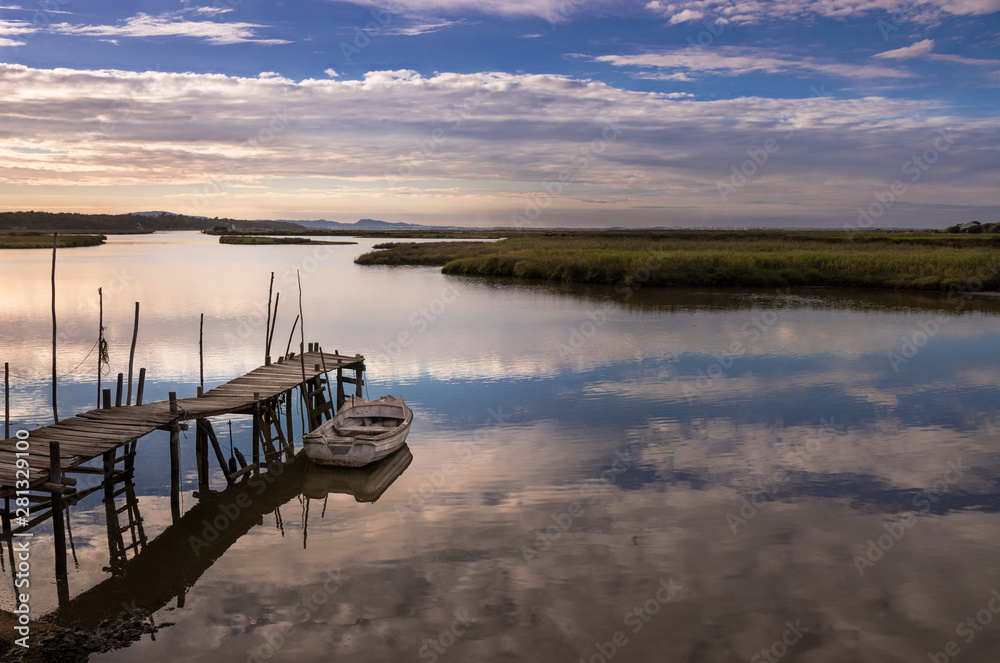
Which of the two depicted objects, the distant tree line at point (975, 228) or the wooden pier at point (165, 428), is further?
the distant tree line at point (975, 228)

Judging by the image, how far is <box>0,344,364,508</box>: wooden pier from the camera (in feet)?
31.2

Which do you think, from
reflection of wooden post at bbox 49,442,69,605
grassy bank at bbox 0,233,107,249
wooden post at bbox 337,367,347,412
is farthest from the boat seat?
grassy bank at bbox 0,233,107,249

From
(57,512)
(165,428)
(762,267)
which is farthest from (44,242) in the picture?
(57,512)

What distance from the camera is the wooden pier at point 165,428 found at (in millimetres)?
9523

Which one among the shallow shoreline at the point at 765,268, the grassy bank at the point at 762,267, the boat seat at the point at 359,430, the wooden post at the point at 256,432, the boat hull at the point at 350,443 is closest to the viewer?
the boat hull at the point at 350,443

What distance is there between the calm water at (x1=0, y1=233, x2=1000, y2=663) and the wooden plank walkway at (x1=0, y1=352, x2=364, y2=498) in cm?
110

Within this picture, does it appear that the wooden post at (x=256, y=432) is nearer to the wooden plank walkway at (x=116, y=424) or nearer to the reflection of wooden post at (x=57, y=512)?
the wooden plank walkway at (x=116, y=424)

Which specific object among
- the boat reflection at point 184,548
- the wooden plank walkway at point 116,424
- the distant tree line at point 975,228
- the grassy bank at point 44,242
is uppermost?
the distant tree line at point 975,228

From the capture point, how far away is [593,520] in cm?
1074

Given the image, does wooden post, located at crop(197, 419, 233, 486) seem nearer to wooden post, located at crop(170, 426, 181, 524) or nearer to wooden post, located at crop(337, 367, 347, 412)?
wooden post, located at crop(170, 426, 181, 524)

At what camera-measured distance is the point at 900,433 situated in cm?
1501

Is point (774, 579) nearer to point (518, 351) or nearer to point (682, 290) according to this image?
point (518, 351)

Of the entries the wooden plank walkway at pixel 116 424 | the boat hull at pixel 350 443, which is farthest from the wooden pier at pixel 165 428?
the boat hull at pixel 350 443

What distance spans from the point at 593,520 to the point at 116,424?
7.87 metres
